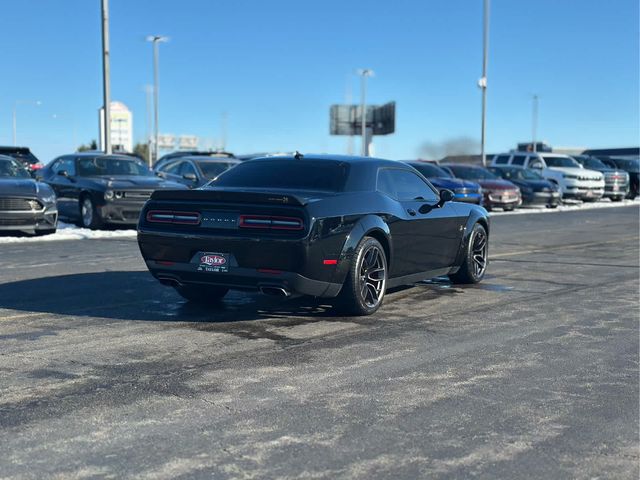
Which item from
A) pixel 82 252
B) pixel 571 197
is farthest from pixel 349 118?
pixel 82 252

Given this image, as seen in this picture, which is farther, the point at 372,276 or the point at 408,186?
the point at 408,186

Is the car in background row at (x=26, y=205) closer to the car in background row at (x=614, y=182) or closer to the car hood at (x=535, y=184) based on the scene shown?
the car hood at (x=535, y=184)

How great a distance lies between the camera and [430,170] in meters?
25.2

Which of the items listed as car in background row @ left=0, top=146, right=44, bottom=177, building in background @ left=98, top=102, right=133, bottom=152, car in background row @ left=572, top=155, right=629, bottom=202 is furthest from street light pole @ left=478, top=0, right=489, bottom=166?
building in background @ left=98, top=102, right=133, bottom=152

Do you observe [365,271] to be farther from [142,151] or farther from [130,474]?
[142,151]

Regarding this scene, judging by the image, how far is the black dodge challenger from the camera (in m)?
6.62

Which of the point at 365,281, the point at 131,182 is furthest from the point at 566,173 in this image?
the point at 365,281

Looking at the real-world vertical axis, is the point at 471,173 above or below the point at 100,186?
above

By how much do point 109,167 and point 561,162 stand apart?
2234 centimetres

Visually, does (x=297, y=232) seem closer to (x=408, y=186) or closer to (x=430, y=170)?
(x=408, y=186)

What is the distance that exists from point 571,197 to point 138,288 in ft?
88.6

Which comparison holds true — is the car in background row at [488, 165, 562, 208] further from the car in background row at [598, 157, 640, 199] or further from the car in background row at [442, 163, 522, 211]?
the car in background row at [598, 157, 640, 199]

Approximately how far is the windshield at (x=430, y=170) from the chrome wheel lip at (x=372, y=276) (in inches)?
695

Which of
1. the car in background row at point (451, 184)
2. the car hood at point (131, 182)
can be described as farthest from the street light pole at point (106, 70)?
the car in background row at point (451, 184)
